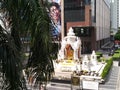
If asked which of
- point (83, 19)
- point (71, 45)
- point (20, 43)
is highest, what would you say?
point (83, 19)

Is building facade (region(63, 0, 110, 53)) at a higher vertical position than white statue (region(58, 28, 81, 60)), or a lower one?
higher

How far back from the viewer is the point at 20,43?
239 inches

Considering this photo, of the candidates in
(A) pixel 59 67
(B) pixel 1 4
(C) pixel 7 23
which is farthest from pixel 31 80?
(A) pixel 59 67

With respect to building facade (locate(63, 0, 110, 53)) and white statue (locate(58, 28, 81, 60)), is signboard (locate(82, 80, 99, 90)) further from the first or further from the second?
building facade (locate(63, 0, 110, 53))

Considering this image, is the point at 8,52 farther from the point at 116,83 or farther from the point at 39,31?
the point at 116,83

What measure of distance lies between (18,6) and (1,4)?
37 cm

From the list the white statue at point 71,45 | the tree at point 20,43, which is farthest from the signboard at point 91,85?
the white statue at point 71,45

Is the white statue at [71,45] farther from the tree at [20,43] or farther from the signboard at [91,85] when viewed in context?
the tree at [20,43]

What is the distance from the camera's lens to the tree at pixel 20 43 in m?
4.68

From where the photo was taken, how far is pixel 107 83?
26.0 metres

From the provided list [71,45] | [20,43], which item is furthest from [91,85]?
[71,45]

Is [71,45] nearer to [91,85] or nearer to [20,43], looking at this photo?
[91,85]

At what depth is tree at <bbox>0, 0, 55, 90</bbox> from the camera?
468cm

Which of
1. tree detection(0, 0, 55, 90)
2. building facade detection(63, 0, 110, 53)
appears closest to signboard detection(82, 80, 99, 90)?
tree detection(0, 0, 55, 90)
